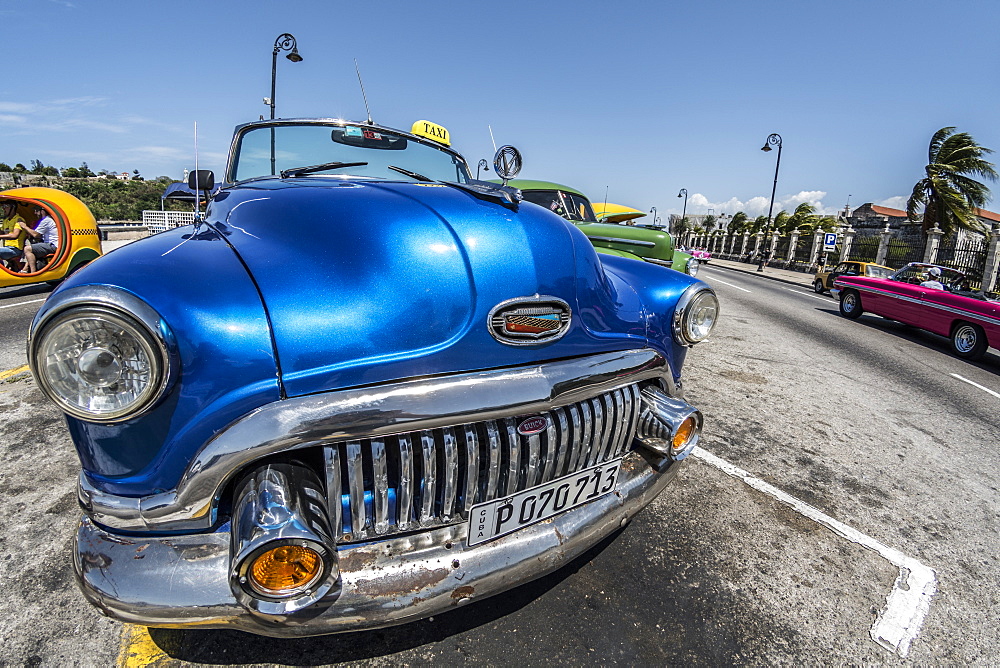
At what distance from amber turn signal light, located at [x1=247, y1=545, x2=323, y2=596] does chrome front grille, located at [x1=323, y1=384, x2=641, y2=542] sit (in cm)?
11

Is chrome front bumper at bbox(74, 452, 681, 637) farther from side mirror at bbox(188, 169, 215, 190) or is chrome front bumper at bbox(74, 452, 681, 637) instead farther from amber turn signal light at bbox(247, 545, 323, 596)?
side mirror at bbox(188, 169, 215, 190)

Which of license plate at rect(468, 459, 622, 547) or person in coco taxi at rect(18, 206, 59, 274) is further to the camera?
person in coco taxi at rect(18, 206, 59, 274)

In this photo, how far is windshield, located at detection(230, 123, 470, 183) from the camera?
9.50 feet

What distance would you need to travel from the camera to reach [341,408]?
1245 mm

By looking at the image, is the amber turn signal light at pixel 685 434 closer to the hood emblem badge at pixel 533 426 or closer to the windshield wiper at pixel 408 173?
the hood emblem badge at pixel 533 426

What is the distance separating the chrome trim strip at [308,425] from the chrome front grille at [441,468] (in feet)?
0.24

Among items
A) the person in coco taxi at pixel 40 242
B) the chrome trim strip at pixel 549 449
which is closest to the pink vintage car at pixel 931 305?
the chrome trim strip at pixel 549 449

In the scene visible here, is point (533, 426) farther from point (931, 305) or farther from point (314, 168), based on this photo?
point (931, 305)

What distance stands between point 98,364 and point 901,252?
2862 cm

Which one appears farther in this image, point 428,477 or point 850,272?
point 850,272

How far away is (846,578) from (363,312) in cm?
231

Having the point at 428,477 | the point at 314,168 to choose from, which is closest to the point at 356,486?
the point at 428,477

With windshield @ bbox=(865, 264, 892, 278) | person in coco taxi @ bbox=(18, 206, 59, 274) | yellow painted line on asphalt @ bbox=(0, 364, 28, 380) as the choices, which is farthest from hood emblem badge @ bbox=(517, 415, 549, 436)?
windshield @ bbox=(865, 264, 892, 278)

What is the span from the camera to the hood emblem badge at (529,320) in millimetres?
1476
